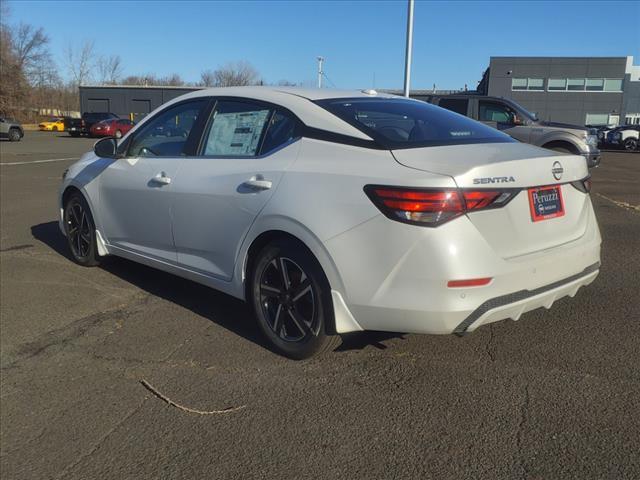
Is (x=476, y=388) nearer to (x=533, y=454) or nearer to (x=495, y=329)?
(x=533, y=454)

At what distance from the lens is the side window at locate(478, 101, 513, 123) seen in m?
12.2

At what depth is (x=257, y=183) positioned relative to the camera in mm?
3322

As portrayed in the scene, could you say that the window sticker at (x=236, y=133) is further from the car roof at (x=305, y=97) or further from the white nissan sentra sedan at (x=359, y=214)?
the car roof at (x=305, y=97)

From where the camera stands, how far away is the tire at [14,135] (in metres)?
29.2

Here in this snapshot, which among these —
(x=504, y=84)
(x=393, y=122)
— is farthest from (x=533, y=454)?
(x=504, y=84)

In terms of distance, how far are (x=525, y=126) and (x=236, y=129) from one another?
9735 millimetres

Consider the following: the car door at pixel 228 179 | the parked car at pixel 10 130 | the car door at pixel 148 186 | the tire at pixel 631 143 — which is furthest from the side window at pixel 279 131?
the tire at pixel 631 143

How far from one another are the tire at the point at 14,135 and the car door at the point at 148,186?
28823mm

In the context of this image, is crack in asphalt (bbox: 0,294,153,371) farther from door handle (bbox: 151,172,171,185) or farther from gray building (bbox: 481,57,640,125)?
gray building (bbox: 481,57,640,125)

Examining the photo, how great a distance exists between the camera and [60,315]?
415cm

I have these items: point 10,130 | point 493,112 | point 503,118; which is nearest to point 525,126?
point 503,118

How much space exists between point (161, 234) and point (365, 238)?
2.00 m

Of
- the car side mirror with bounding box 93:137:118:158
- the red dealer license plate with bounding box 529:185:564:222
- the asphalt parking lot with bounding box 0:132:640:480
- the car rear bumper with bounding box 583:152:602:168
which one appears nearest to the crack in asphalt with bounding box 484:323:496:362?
the asphalt parking lot with bounding box 0:132:640:480

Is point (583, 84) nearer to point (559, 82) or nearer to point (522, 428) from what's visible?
point (559, 82)
